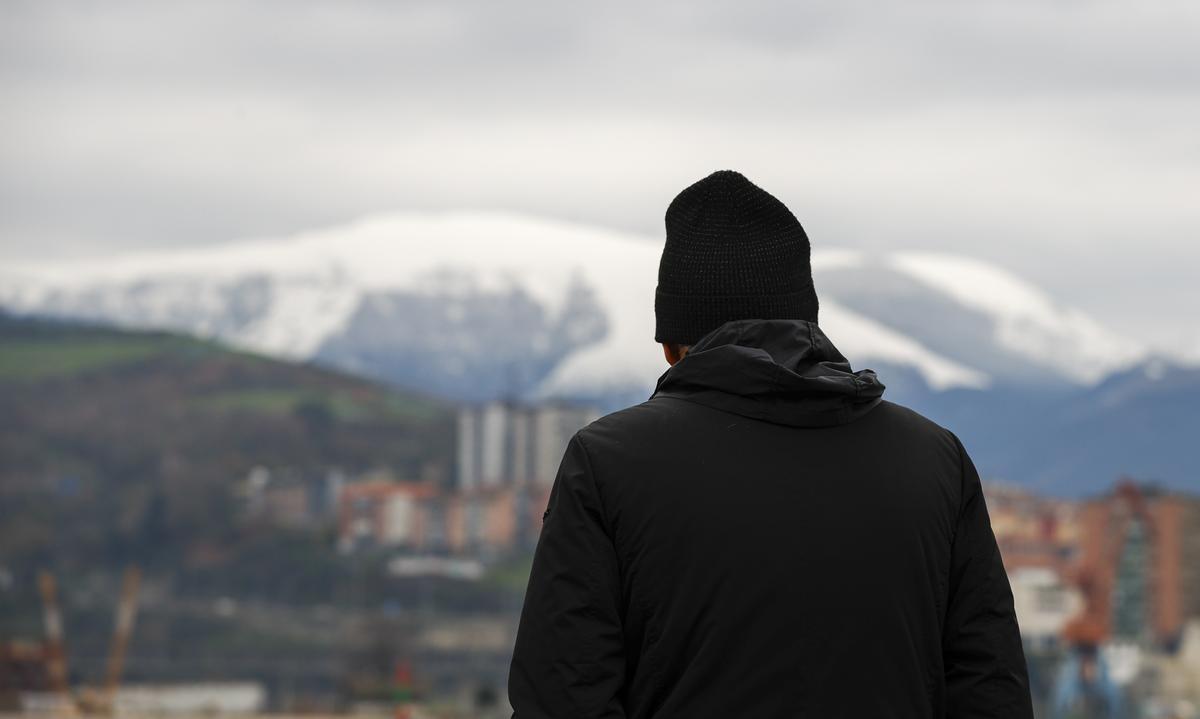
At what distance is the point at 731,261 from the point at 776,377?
0.21 m

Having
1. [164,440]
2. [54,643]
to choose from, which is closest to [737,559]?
[54,643]

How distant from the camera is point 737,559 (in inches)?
72.9

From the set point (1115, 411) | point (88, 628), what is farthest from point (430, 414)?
point (1115, 411)

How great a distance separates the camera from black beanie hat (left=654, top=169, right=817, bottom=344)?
201cm

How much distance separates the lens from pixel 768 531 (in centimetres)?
185

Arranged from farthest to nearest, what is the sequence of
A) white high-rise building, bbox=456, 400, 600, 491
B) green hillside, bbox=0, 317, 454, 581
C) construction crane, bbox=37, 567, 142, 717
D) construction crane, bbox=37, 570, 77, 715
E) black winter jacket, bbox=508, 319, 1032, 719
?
green hillside, bbox=0, 317, 454, 581
white high-rise building, bbox=456, 400, 600, 491
construction crane, bbox=37, 570, 77, 715
construction crane, bbox=37, 567, 142, 717
black winter jacket, bbox=508, 319, 1032, 719

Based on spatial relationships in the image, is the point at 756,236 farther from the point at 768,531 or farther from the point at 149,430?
the point at 149,430

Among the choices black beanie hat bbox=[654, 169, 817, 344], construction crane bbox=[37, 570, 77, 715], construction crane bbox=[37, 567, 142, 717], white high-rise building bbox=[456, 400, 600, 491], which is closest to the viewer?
black beanie hat bbox=[654, 169, 817, 344]

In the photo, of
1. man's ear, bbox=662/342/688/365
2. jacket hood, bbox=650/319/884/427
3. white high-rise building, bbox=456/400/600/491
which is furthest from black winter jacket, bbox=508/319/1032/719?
white high-rise building, bbox=456/400/600/491

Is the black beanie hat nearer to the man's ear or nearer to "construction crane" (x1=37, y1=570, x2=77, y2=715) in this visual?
the man's ear

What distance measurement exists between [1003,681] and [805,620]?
0.27 m

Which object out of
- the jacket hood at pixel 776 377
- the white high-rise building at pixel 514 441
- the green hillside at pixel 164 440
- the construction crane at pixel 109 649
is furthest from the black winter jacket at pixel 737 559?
the white high-rise building at pixel 514 441

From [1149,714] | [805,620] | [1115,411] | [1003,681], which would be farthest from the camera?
[1115,411]

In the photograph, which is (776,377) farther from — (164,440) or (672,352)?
(164,440)
